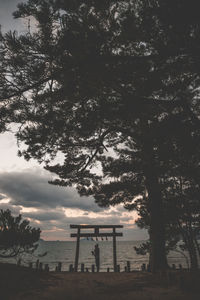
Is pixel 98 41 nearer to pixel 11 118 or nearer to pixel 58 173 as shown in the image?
pixel 11 118

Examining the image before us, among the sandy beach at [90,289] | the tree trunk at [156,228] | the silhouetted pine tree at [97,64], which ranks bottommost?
the sandy beach at [90,289]

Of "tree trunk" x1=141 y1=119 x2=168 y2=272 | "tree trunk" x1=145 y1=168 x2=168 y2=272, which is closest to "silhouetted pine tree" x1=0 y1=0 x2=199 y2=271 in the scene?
"tree trunk" x1=141 y1=119 x2=168 y2=272

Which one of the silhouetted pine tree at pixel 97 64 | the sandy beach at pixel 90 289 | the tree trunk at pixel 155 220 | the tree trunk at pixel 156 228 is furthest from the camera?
the tree trunk at pixel 156 228

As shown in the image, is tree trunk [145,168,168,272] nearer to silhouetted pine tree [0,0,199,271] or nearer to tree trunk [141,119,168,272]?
tree trunk [141,119,168,272]

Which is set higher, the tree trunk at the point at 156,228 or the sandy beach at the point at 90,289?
the tree trunk at the point at 156,228

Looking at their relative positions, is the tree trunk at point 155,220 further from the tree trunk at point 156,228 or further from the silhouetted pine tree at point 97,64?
the silhouetted pine tree at point 97,64

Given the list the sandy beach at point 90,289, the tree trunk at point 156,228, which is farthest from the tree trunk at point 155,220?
the sandy beach at point 90,289

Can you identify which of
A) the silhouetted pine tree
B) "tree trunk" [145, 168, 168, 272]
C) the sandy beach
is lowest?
the sandy beach

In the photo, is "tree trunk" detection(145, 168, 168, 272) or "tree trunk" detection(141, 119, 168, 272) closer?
"tree trunk" detection(141, 119, 168, 272)

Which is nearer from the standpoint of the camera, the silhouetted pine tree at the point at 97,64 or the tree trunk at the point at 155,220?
the silhouetted pine tree at the point at 97,64

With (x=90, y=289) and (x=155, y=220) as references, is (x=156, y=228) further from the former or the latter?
(x=90, y=289)

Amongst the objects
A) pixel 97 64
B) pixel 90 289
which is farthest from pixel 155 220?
pixel 97 64

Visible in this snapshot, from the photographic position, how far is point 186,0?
3.47 m

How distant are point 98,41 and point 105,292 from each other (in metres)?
7.18
